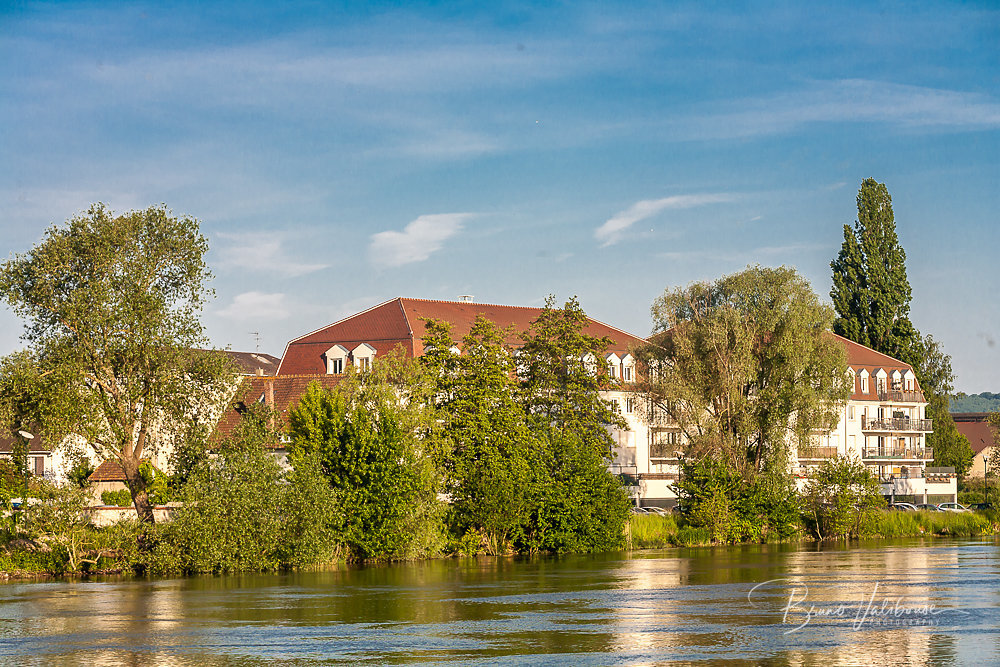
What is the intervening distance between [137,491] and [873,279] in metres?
80.1

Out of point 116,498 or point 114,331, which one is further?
point 116,498

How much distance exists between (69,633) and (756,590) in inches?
855

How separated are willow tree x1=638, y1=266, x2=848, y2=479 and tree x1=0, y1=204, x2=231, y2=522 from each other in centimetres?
2955

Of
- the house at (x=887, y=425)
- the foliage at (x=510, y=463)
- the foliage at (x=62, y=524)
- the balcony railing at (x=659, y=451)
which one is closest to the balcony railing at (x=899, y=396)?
the house at (x=887, y=425)

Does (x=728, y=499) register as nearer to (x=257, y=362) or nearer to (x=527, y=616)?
(x=527, y=616)

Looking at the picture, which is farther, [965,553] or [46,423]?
[965,553]

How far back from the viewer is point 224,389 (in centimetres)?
5753

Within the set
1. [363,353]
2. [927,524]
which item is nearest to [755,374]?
[927,524]

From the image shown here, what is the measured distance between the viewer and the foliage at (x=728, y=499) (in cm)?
7144

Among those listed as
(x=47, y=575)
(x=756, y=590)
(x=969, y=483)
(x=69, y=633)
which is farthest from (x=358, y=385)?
(x=969, y=483)

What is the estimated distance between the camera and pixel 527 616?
34375 millimetres

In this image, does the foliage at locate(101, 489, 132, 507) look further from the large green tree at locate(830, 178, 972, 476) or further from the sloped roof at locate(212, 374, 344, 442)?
the large green tree at locate(830, 178, 972, 476)

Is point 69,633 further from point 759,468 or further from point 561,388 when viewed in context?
point 759,468

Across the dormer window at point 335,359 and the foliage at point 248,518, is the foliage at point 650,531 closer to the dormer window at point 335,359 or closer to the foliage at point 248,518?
the foliage at point 248,518
